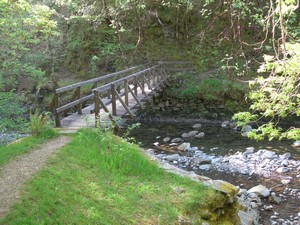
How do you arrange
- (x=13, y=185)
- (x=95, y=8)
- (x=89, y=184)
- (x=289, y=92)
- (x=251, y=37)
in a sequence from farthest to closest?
(x=251, y=37)
(x=95, y=8)
(x=89, y=184)
(x=13, y=185)
(x=289, y=92)

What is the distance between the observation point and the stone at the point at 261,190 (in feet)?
25.1

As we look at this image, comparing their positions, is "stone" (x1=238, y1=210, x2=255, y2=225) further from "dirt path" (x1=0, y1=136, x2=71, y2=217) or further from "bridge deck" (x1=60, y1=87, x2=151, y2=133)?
"dirt path" (x1=0, y1=136, x2=71, y2=217)

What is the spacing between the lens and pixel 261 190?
773cm

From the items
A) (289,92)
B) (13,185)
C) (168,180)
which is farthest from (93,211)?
(289,92)

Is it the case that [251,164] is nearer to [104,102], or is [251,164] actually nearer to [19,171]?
[104,102]

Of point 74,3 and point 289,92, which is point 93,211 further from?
point 74,3

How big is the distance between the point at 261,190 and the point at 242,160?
7.30 ft

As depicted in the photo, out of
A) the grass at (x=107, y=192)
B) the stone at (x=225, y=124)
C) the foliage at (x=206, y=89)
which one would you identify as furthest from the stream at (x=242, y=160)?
the foliage at (x=206, y=89)

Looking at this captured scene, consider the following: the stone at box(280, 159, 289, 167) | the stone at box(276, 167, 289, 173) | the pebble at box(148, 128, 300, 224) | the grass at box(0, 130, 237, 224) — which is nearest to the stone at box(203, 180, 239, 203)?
the grass at box(0, 130, 237, 224)

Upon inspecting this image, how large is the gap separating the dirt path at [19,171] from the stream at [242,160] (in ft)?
5.93

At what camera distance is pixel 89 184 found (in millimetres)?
5293

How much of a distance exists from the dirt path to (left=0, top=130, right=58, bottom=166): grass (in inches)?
4.8

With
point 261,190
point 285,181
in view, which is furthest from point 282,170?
point 261,190

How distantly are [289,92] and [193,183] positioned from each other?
2325 mm
